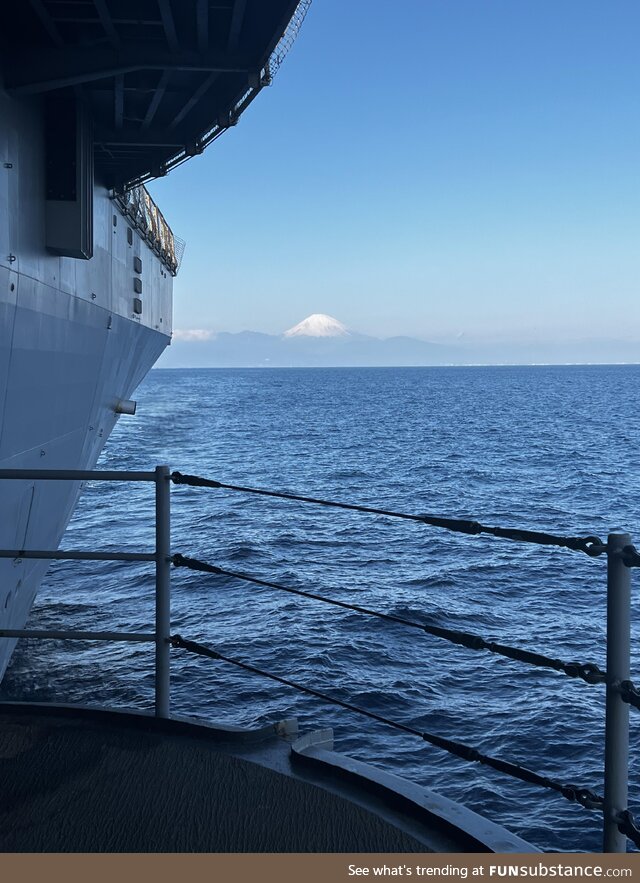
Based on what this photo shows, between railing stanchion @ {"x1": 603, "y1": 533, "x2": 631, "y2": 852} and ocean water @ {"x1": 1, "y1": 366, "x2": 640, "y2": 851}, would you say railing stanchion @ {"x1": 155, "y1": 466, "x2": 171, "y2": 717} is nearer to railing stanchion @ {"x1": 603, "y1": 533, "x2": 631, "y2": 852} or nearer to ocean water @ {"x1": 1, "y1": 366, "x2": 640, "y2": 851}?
railing stanchion @ {"x1": 603, "y1": 533, "x2": 631, "y2": 852}

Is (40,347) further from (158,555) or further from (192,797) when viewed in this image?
(192,797)

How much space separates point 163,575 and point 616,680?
216 cm

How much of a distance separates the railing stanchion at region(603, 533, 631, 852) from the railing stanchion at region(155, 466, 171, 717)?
2036mm

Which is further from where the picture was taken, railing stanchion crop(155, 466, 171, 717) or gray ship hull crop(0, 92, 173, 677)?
gray ship hull crop(0, 92, 173, 677)

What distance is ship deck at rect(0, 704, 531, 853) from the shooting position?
3066 mm

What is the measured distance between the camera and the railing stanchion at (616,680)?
2.56 m

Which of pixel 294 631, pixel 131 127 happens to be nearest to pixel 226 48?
pixel 131 127

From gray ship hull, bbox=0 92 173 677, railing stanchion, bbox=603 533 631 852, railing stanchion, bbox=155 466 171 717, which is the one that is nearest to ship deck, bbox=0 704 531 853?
railing stanchion, bbox=155 466 171 717

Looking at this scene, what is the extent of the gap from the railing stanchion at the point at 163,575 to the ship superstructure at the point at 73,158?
4.37m

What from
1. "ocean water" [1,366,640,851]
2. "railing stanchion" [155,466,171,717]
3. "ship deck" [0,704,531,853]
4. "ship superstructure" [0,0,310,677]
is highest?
"ship superstructure" [0,0,310,677]

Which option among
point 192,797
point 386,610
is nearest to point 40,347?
point 192,797

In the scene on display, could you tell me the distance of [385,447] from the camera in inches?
2312

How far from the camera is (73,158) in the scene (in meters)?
9.24

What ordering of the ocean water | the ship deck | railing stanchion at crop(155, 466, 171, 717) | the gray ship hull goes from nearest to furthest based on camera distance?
the ship deck
railing stanchion at crop(155, 466, 171, 717)
the gray ship hull
the ocean water
